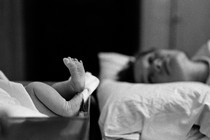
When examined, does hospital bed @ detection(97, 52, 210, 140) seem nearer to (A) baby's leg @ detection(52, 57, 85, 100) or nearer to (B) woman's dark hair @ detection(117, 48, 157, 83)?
(A) baby's leg @ detection(52, 57, 85, 100)

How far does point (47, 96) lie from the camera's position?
52cm

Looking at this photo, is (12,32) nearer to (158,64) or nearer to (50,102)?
(158,64)

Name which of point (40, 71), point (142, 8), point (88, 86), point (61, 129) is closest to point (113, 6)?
point (142, 8)

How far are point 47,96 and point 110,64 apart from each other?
34.7 inches

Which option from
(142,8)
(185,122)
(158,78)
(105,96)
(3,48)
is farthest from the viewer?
(142,8)

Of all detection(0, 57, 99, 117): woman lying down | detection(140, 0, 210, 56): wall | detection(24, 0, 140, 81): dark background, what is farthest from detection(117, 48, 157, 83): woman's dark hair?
detection(0, 57, 99, 117): woman lying down

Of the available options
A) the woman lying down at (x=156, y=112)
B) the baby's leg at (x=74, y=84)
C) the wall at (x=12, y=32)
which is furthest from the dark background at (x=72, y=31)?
the baby's leg at (x=74, y=84)

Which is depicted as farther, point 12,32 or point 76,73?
point 12,32

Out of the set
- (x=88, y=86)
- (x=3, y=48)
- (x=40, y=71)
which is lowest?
(x=40, y=71)

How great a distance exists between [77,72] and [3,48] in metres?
1.04

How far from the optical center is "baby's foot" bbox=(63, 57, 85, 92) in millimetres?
523

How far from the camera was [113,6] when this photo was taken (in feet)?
5.11

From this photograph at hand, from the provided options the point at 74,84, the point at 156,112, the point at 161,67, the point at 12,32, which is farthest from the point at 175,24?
the point at 74,84

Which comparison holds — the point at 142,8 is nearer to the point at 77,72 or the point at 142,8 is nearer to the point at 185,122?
the point at 185,122
